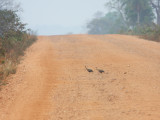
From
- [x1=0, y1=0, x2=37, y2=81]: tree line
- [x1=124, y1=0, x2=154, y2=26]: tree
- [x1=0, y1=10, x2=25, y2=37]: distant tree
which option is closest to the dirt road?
[x1=0, y1=0, x2=37, y2=81]: tree line

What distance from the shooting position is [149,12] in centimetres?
3516

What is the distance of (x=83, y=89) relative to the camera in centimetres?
615

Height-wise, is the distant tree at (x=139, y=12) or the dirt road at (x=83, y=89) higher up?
the distant tree at (x=139, y=12)

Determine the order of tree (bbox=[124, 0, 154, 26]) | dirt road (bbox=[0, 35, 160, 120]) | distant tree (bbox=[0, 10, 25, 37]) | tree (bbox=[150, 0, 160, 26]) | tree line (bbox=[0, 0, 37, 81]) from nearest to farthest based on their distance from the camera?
dirt road (bbox=[0, 35, 160, 120])
tree line (bbox=[0, 0, 37, 81])
distant tree (bbox=[0, 10, 25, 37])
tree (bbox=[124, 0, 154, 26])
tree (bbox=[150, 0, 160, 26])

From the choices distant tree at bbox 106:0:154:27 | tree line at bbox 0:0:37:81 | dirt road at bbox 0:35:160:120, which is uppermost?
distant tree at bbox 106:0:154:27

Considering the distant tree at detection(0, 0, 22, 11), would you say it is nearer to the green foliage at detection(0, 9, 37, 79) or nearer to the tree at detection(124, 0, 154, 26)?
the green foliage at detection(0, 9, 37, 79)

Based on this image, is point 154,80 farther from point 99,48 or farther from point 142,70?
point 99,48

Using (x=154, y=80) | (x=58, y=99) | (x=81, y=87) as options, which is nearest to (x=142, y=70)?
(x=154, y=80)

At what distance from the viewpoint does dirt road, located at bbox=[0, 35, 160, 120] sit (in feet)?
16.0

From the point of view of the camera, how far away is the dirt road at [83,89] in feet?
16.0

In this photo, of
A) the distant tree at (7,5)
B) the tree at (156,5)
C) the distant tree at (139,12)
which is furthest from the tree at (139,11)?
the distant tree at (7,5)

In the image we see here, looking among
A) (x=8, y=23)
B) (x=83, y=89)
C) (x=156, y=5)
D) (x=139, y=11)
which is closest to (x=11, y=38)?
(x=8, y=23)

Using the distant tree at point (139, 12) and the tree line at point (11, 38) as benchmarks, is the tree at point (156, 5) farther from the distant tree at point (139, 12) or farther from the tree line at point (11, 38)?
the tree line at point (11, 38)

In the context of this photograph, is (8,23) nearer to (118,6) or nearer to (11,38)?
(11,38)
